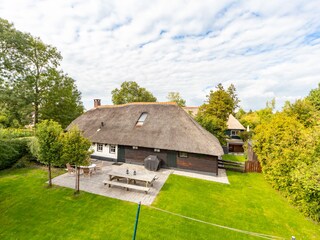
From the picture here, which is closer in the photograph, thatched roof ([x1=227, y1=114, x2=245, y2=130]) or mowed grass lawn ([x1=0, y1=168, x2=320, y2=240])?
mowed grass lawn ([x1=0, y1=168, x2=320, y2=240])

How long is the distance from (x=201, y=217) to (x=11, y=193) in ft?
36.7

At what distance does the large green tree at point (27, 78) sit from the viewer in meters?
18.0

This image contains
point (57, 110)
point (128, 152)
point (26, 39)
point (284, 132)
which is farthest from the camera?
point (57, 110)

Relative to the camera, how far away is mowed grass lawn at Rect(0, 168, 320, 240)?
246 inches

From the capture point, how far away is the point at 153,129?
15.2m

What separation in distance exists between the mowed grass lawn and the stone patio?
54cm

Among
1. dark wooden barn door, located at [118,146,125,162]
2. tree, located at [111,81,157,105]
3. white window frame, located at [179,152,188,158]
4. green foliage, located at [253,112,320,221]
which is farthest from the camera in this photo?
tree, located at [111,81,157,105]

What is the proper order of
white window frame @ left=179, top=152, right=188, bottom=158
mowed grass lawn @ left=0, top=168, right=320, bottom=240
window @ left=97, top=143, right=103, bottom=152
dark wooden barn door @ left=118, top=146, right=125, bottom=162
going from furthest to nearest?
window @ left=97, top=143, right=103, bottom=152
dark wooden barn door @ left=118, top=146, right=125, bottom=162
white window frame @ left=179, top=152, right=188, bottom=158
mowed grass lawn @ left=0, top=168, right=320, bottom=240

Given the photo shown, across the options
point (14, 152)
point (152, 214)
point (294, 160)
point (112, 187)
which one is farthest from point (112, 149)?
point (294, 160)

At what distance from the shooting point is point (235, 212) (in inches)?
310

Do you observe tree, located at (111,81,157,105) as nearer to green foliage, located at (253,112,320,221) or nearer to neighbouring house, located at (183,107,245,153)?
neighbouring house, located at (183,107,245,153)

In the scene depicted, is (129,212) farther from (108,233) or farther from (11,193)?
(11,193)

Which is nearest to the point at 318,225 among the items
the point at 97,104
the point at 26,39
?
the point at 97,104

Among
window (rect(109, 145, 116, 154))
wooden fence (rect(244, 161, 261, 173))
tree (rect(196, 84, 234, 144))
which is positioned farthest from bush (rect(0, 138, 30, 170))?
wooden fence (rect(244, 161, 261, 173))
